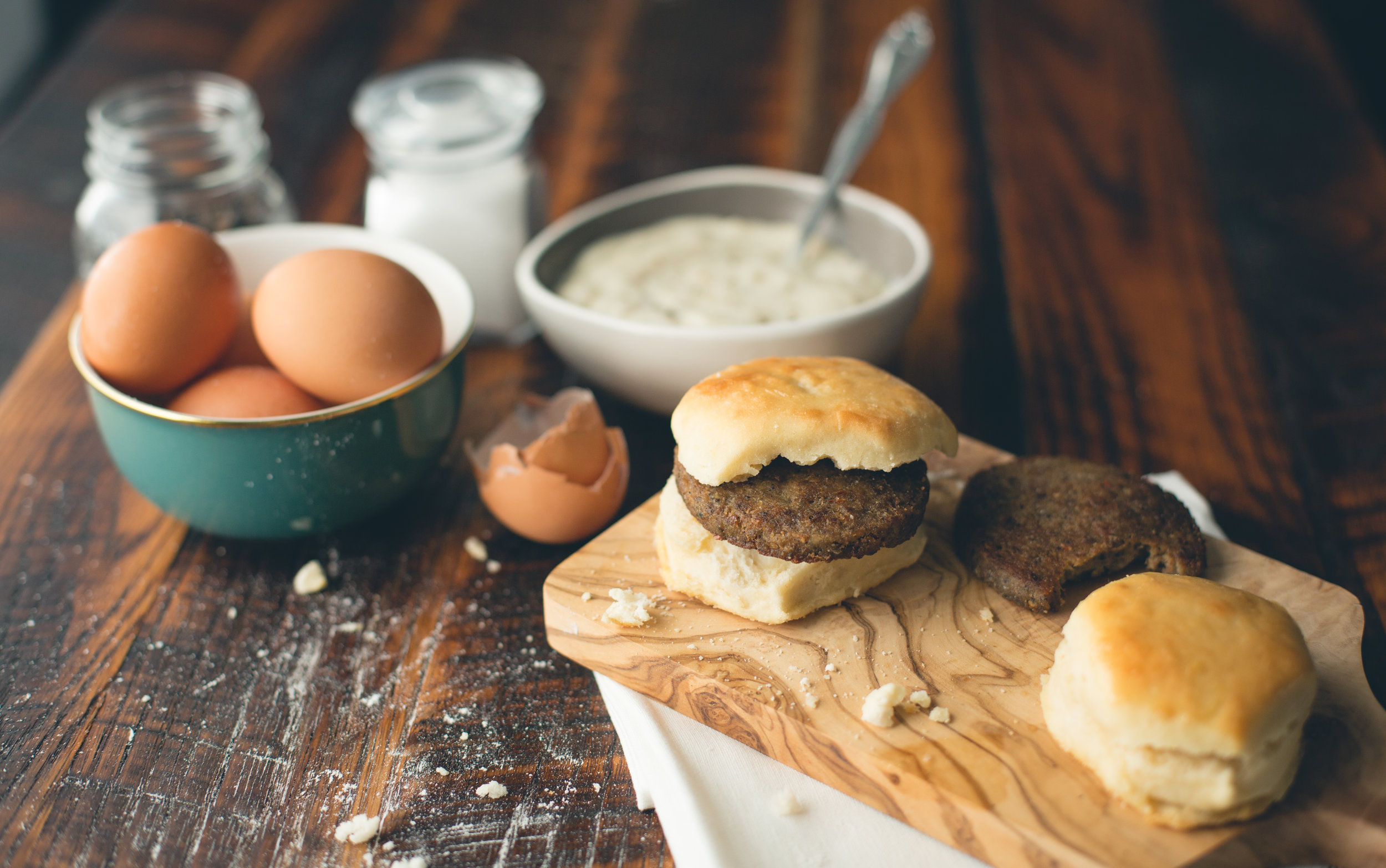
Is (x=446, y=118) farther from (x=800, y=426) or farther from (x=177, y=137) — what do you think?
(x=800, y=426)

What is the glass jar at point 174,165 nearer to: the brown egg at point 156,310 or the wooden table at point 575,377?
the wooden table at point 575,377

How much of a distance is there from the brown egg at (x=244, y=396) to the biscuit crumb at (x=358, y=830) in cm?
53

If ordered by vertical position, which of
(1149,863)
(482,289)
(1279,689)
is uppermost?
(1279,689)

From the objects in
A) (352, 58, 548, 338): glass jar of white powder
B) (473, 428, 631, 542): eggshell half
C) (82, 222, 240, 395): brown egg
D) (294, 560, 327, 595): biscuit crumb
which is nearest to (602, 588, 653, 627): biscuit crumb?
(473, 428, 631, 542): eggshell half

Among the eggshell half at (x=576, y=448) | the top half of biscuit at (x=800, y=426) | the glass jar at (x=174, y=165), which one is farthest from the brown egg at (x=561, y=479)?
the glass jar at (x=174, y=165)

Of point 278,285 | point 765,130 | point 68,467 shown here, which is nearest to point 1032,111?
point 765,130

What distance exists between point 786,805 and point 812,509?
0.32 meters

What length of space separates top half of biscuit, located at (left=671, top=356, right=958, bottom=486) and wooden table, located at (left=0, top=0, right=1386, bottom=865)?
347 millimetres

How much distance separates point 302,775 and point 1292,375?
5.68 ft

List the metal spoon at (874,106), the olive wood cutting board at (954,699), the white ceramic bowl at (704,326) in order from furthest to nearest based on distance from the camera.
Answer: the metal spoon at (874,106) < the white ceramic bowl at (704,326) < the olive wood cutting board at (954,699)

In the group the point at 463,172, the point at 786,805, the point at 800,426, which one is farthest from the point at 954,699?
the point at 463,172

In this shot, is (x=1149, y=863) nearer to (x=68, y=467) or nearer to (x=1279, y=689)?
(x=1279, y=689)

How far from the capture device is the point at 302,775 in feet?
3.84

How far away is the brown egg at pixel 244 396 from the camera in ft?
4.43
